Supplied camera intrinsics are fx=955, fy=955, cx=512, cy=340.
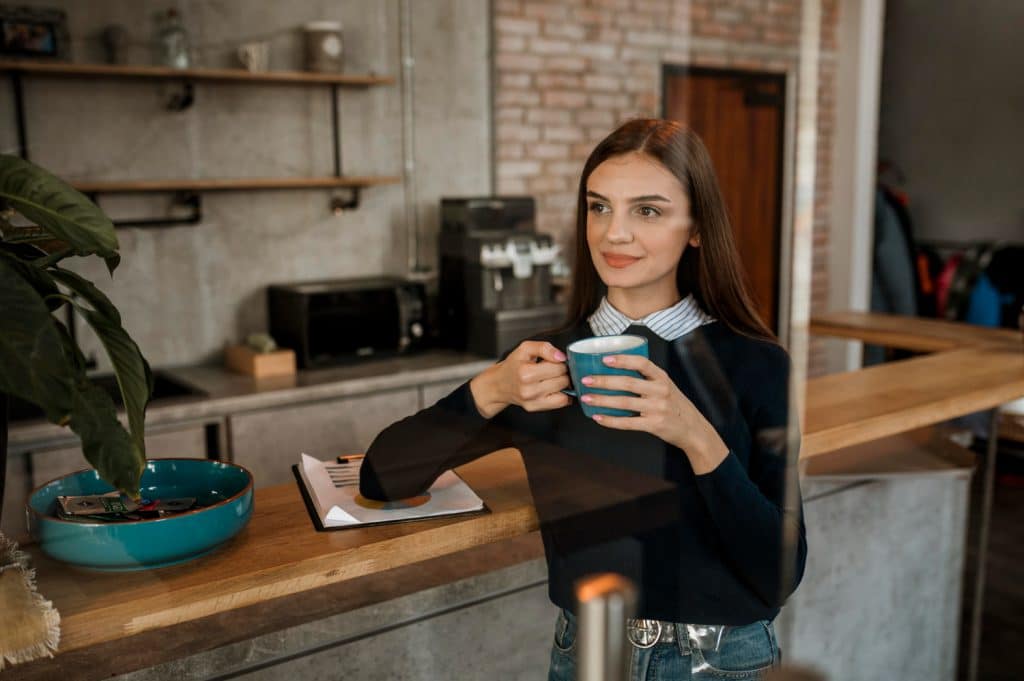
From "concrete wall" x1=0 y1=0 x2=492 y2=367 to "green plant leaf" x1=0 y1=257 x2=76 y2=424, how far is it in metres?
1.66

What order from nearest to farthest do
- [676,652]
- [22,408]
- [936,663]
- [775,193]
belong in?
[22,408], [676,652], [775,193], [936,663]

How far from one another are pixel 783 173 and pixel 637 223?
1.42 feet

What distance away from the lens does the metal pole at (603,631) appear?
15.4 inches

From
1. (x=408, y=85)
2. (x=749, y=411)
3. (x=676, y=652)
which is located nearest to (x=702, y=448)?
(x=749, y=411)

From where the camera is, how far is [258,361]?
2674 millimetres

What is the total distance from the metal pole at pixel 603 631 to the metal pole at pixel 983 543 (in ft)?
4.97

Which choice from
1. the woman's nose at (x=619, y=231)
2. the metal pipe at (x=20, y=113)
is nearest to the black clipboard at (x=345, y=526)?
the woman's nose at (x=619, y=231)

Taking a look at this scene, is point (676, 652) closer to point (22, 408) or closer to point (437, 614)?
point (437, 614)

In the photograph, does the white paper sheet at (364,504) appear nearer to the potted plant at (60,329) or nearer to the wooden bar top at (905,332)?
the potted plant at (60,329)

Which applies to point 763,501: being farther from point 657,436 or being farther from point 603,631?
point 603,631

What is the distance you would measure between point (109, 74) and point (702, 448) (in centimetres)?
236

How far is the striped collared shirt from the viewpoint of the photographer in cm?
104

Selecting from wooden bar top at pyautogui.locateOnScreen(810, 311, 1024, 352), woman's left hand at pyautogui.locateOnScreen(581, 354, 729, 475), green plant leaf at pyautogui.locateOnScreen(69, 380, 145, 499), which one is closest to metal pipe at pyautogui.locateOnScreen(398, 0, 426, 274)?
wooden bar top at pyautogui.locateOnScreen(810, 311, 1024, 352)

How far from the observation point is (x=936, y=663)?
68.2 inches
